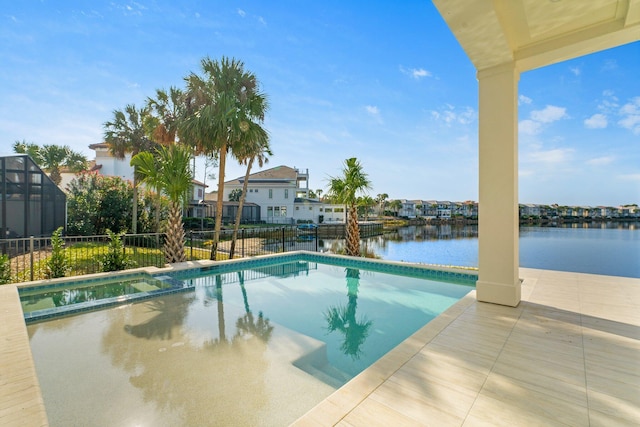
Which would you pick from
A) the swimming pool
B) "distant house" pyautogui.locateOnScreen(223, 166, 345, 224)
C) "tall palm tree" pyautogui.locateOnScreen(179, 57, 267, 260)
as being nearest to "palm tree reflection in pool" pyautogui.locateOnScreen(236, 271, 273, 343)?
the swimming pool

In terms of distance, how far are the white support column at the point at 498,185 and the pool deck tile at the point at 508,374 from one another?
0.39 m

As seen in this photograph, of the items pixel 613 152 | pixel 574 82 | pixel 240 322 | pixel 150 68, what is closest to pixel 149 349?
pixel 240 322

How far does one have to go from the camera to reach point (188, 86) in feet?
36.6

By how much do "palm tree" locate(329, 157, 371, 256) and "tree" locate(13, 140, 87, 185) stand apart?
2024 cm

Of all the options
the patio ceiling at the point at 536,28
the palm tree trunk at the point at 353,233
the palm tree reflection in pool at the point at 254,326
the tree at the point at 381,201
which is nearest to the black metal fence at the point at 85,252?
the palm tree trunk at the point at 353,233

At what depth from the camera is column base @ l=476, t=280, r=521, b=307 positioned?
382cm

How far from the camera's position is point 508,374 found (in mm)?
2229

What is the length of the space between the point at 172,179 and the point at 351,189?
557 centimetres

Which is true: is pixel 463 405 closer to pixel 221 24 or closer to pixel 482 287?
pixel 482 287

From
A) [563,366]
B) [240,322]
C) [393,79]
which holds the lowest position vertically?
[240,322]

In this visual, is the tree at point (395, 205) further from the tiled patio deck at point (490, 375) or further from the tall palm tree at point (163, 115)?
the tiled patio deck at point (490, 375)

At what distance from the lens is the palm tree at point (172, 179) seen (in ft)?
24.5

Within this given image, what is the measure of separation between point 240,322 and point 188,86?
10.5 metres

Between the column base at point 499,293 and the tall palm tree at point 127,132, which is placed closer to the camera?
the column base at point 499,293
